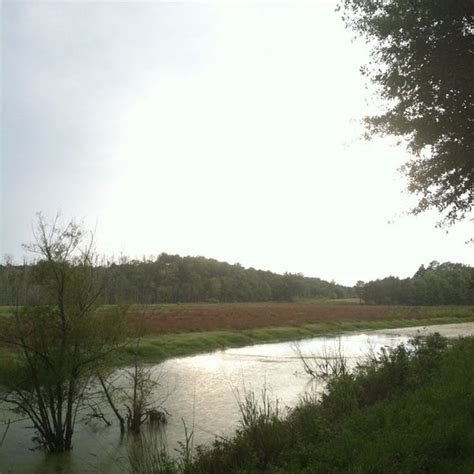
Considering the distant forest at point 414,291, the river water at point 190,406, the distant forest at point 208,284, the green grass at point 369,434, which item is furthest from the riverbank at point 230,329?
the distant forest at point 414,291

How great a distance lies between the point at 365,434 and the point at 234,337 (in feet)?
91.4

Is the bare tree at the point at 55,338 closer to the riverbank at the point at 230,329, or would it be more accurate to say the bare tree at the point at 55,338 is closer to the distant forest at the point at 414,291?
the riverbank at the point at 230,329

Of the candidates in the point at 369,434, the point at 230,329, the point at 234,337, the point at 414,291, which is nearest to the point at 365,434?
the point at 369,434

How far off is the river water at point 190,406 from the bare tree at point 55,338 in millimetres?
688

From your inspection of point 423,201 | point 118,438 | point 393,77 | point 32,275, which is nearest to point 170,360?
point 118,438

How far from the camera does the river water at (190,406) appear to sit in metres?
9.87

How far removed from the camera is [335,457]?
22.7ft

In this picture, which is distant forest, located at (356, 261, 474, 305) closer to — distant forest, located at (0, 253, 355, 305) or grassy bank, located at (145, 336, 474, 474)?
distant forest, located at (0, 253, 355, 305)

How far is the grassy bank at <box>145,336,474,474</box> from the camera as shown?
6441mm

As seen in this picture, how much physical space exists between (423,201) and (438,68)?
3713 millimetres

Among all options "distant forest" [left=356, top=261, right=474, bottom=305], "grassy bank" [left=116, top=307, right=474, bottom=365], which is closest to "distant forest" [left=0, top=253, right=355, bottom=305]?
"distant forest" [left=356, top=261, right=474, bottom=305]

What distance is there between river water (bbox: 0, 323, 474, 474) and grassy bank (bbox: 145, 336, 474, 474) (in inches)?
42.8

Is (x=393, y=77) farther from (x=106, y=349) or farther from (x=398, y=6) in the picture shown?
(x=106, y=349)

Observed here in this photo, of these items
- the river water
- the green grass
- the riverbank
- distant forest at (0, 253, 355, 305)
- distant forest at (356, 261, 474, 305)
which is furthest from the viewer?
distant forest at (356, 261, 474, 305)
